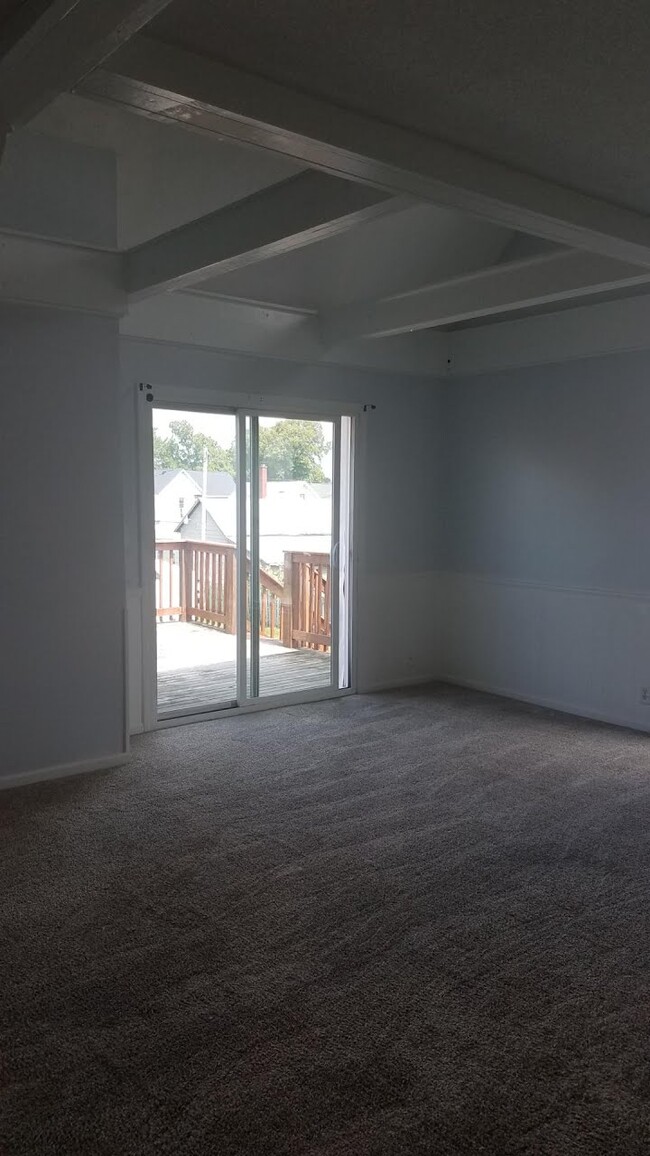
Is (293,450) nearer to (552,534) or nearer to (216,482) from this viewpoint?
(216,482)

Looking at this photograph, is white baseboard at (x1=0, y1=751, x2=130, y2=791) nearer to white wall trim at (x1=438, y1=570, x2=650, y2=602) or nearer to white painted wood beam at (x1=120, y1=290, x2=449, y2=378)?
white painted wood beam at (x1=120, y1=290, x2=449, y2=378)

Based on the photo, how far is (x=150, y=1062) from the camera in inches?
88.1

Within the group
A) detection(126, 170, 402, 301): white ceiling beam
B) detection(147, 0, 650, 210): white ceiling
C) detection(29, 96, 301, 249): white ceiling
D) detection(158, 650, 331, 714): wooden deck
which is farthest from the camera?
detection(158, 650, 331, 714): wooden deck

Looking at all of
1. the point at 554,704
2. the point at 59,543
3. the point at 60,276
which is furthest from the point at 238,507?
the point at 554,704

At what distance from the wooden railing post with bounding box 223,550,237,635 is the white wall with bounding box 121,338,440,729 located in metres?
0.99

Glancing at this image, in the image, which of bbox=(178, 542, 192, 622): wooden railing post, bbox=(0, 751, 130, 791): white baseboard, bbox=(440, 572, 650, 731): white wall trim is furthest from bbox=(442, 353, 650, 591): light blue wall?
bbox=(0, 751, 130, 791): white baseboard

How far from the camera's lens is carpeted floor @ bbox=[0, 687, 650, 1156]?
2062 millimetres

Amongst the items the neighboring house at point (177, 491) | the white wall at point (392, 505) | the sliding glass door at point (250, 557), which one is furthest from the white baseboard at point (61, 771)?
the white wall at point (392, 505)

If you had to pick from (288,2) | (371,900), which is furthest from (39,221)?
(371,900)

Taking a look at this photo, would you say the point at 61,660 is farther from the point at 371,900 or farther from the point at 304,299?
the point at 304,299

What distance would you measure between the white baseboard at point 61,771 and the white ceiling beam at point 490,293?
2908mm

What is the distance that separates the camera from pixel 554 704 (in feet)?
19.0

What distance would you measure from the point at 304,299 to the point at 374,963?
13.1ft

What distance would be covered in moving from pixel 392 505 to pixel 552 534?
117 centimetres
